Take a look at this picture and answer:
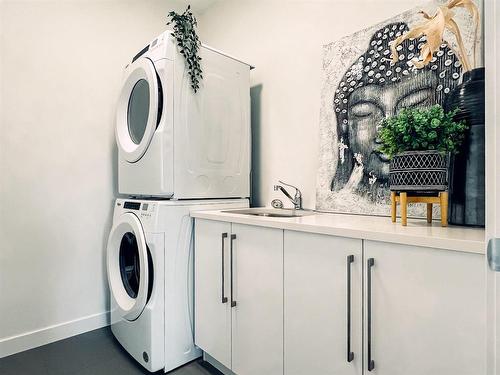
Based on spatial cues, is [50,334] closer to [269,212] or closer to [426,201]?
[269,212]

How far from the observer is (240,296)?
1.55m

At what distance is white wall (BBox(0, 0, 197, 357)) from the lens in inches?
77.3

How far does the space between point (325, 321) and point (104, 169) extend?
192cm


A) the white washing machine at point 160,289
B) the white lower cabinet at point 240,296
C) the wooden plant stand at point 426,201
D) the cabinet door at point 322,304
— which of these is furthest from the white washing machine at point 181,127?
the wooden plant stand at point 426,201

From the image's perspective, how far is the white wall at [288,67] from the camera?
6.23 feet

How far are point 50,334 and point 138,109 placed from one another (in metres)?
1.62

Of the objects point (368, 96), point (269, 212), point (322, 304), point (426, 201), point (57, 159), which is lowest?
point (322, 304)

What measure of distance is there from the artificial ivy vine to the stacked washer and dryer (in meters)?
0.04

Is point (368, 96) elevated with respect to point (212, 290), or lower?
elevated

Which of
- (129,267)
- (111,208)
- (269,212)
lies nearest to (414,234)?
(269,212)

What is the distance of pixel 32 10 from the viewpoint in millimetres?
2035

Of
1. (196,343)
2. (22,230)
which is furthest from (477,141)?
(22,230)

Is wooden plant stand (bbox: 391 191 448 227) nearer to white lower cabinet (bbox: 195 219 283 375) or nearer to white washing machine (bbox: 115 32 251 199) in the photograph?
white lower cabinet (bbox: 195 219 283 375)

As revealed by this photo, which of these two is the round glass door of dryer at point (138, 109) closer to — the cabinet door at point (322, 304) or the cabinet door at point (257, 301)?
the cabinet door at point (257, 301)
